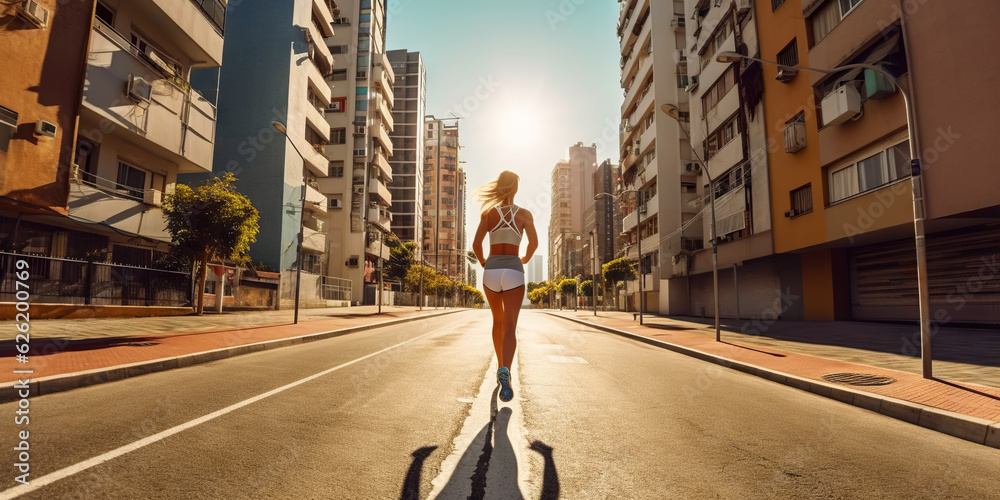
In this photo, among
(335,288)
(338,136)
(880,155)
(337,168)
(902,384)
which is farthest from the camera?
(338,136)

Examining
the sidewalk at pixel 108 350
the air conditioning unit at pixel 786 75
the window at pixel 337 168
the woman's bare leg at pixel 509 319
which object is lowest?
the sidewalk at pixel 108 350

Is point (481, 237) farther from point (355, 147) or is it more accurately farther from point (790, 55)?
point (355, 147)

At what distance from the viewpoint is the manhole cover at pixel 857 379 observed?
6.59 metres

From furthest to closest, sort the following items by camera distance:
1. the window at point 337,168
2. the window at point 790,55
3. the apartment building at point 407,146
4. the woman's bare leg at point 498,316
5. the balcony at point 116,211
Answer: the apartment building at point 407,146
the window at point 337,168
the window at point 790,55
the balcony at point 116,211
the woman's bare leg at point 498,316

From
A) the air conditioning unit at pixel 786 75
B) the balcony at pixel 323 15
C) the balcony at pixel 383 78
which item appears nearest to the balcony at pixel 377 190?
the balcony at pixel 383 78

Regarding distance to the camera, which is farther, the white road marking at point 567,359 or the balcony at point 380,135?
the balcony at point 380,135

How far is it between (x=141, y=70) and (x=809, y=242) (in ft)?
85.1

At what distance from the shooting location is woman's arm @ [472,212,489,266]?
545 cm

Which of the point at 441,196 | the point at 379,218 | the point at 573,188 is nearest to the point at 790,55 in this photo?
the point at 379,218

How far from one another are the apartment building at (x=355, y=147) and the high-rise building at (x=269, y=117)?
31.9 ft

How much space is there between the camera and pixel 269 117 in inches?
1304

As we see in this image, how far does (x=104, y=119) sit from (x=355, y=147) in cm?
3259

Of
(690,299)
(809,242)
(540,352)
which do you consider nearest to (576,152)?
(690,299)

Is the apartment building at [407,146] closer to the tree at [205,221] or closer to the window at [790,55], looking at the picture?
the tree at [205,221]
